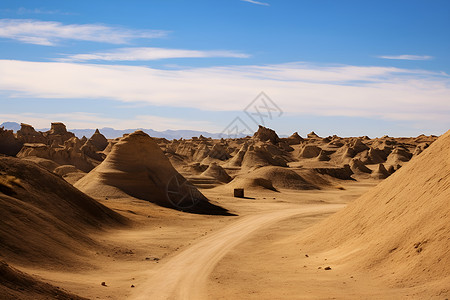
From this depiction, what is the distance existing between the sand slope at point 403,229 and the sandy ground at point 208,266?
0.72m

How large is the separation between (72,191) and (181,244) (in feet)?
23.0

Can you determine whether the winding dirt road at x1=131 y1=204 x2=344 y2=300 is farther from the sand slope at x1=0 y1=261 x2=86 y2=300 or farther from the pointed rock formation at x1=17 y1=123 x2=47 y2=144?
the pointed rock formation at x1=17 y1=123 x2=47 y2=144

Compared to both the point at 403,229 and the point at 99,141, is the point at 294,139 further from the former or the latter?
the point at 403,229

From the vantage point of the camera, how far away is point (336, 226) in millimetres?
19938

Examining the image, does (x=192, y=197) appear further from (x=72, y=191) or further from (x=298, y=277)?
(x=298, y=277)

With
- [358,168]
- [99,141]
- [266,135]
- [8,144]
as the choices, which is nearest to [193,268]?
[358,168]

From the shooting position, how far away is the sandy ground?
1349cm

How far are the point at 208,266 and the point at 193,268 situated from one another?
637mm

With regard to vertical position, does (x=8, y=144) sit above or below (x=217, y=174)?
above

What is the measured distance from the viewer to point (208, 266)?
56.9 ft

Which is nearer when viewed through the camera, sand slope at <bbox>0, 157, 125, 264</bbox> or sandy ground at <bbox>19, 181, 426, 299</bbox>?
sandy ground at <bbox>19, 181, 426, 299</bbox>

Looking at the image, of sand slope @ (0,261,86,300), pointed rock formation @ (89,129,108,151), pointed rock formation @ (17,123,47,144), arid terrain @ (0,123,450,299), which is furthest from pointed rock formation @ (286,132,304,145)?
sand slope @ (0,261,86,300)

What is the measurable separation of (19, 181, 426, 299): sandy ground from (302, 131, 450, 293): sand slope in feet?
2.35

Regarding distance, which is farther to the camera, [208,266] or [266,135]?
[266,135]
